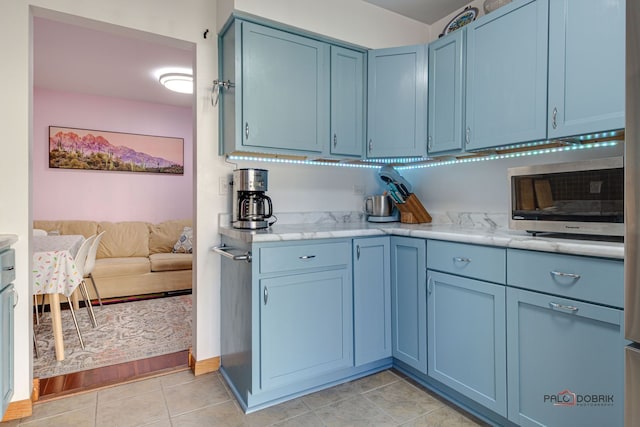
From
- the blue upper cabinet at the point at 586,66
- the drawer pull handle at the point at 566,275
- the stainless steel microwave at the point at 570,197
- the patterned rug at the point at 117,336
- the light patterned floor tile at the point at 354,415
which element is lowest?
the light patterned floor tile at the point at 354,415

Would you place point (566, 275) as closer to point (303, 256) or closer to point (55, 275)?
point (303, 256)

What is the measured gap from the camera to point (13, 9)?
179 cm

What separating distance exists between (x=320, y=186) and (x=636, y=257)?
2202 mm

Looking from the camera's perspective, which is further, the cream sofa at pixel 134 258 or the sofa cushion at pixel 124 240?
the sofa cushion at pixel 124 240

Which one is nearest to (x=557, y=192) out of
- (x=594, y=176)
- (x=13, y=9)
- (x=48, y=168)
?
(x=594, y=176)

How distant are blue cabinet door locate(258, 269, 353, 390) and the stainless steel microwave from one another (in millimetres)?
1000

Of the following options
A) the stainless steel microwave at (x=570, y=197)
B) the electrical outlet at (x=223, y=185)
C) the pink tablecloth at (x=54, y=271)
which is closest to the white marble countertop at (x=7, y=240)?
the pink tablecloth at (x=54, y=271)

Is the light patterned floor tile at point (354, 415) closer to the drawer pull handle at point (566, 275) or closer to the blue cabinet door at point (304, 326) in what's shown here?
the blue cabinet door at point (304, 326)

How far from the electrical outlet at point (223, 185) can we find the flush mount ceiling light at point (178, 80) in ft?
6.32

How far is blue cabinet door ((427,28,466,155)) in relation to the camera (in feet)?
7.06

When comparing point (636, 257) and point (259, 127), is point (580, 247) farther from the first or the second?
Result: point (259, 127)

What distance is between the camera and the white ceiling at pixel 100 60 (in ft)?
9.82

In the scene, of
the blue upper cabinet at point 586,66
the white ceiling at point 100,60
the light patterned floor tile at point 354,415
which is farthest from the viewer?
the white ceiling at point 100,60

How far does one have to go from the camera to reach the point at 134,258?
438 centimetres
